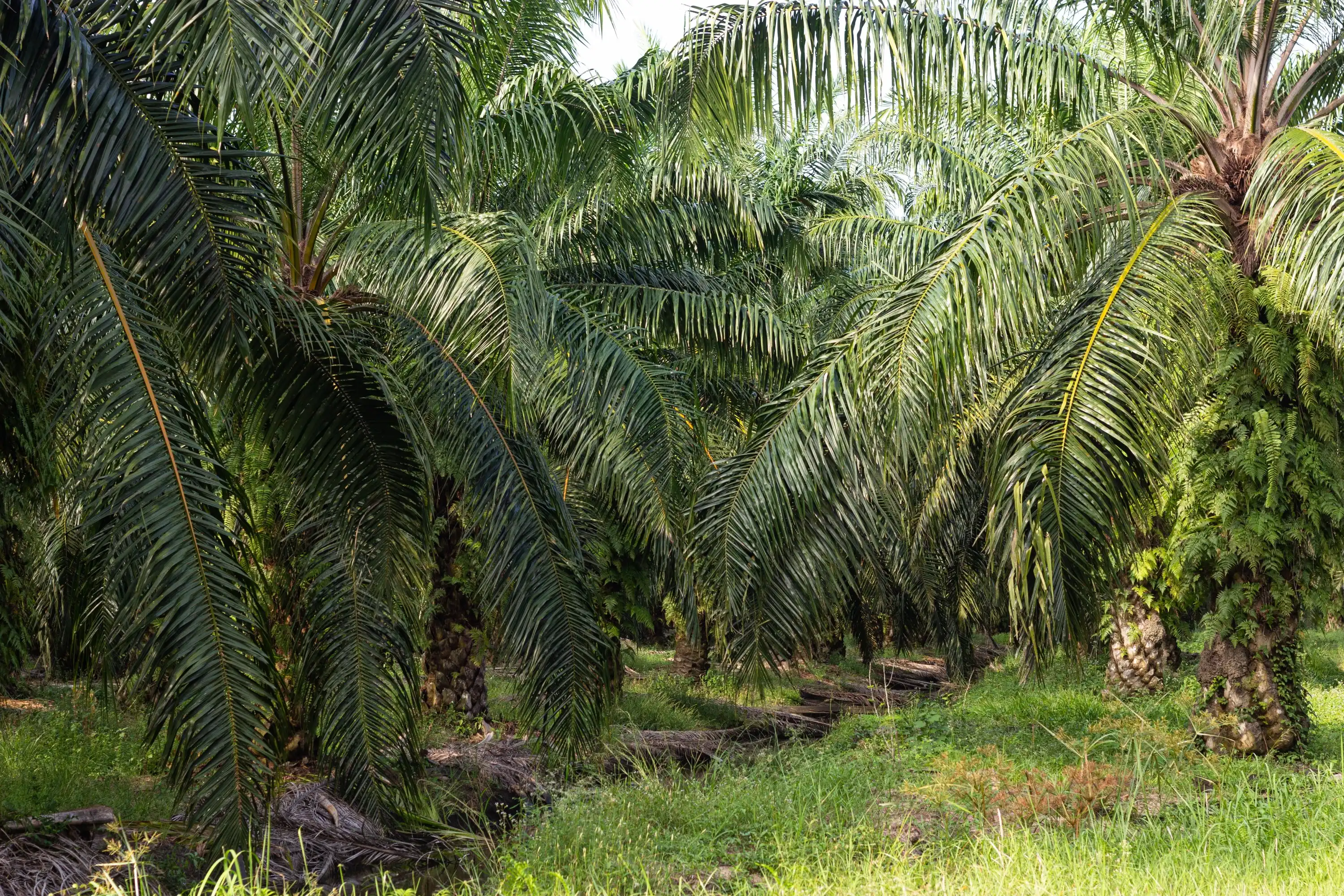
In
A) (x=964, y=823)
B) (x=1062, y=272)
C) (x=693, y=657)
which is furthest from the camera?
(x=693, y=657)

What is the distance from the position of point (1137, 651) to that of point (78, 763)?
34.9 ft

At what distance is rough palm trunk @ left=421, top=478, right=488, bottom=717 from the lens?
444 inches

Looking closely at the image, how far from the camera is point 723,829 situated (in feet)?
23.3

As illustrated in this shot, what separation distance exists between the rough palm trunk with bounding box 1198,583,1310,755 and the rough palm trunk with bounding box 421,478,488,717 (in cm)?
698

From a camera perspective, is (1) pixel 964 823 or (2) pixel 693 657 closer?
(1) pixel 964 823

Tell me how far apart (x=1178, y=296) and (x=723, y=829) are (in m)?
4.31

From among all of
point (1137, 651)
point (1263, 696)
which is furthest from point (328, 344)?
point (1137, 651)

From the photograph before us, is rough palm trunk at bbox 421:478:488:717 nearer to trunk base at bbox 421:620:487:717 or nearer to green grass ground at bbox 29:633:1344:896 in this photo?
trunk base at bbox 421:620:487:717

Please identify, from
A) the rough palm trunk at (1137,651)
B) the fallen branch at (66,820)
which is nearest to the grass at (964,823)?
the rough palm trunk at (1137,651)

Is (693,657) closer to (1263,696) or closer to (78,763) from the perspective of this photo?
(78,763)

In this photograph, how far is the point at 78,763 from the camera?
9.06 meters

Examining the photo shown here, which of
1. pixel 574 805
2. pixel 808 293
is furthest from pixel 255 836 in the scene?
pixel 808 293

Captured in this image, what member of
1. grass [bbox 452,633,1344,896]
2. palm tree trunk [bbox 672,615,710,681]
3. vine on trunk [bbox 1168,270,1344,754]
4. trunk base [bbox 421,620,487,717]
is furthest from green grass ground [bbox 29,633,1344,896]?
palm tree trunk [bbox 672,615,710,681]

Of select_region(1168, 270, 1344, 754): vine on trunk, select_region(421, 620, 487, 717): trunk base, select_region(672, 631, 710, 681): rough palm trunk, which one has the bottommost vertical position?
select_region(672, 631, 710, 681): rough palm trunk
